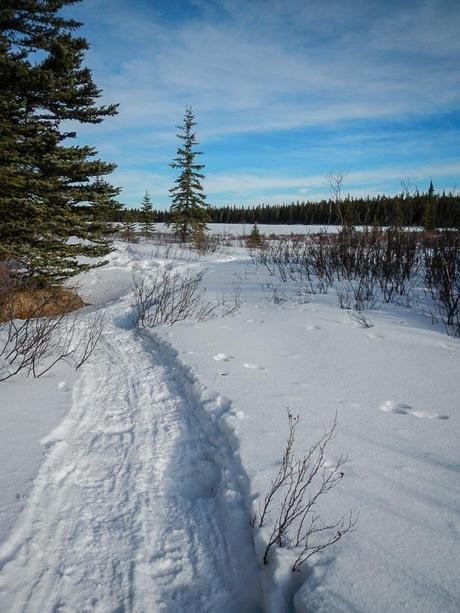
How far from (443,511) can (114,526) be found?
6.72 feet

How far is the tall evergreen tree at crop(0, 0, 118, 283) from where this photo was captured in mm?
7488

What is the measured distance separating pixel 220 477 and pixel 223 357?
7.90ft

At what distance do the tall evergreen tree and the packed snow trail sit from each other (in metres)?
6.10

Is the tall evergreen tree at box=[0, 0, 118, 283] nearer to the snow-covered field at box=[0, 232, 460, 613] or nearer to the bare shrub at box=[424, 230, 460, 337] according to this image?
the snow-covered field at box=[0, 232, 460, 613]

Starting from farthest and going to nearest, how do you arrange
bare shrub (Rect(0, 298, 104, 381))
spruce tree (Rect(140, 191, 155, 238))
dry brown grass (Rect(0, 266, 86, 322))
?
spruce tree (Rect(140, 191, 155, 238)) < dry brown grass (Rect(0, 266, 86, 322)) < bare shrub (Rect(0, 298, 104, 381))

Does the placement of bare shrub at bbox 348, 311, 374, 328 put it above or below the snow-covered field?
above

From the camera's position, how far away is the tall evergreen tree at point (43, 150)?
7.49 meters

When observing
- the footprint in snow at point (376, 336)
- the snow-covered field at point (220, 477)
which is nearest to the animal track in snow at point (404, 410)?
the snow-covered field at point (220, 477)

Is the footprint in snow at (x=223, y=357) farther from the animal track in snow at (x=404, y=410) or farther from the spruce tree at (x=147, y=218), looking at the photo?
the spruce tree at (x=147, y=218)

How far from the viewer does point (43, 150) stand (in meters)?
8.05

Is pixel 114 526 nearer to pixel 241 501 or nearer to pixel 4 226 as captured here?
pixel 241 501

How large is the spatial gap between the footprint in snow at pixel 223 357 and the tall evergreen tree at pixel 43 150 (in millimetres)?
5681

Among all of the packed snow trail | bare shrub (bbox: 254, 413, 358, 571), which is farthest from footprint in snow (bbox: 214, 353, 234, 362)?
bare shrub (bbox: 254, 413, 358, 571)

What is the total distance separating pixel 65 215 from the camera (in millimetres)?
8633
